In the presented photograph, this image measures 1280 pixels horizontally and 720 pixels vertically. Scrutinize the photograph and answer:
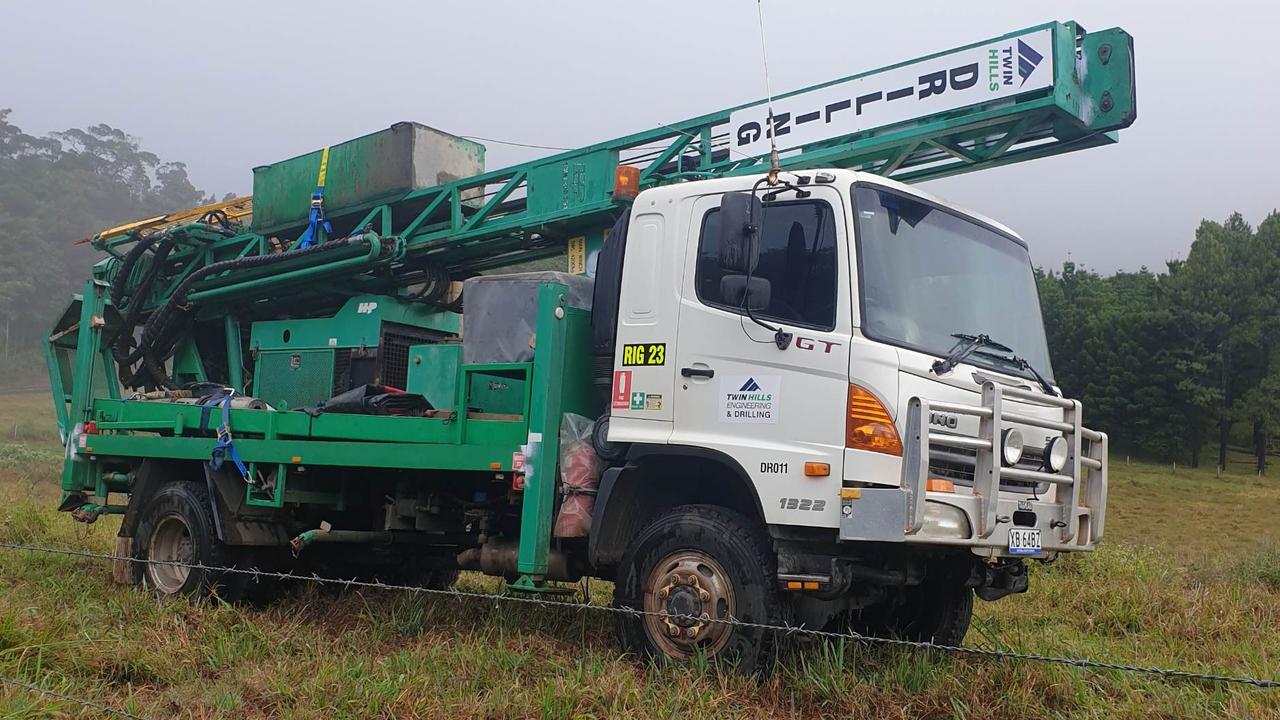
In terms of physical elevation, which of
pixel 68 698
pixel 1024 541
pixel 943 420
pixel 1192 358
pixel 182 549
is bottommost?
pixel 68 698

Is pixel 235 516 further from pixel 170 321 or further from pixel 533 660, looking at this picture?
pixel 533 660

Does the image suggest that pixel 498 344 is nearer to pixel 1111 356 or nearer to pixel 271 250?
pixel 271 250

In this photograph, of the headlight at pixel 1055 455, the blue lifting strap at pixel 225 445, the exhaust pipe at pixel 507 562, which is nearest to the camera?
the headlight at pixel 1055 455

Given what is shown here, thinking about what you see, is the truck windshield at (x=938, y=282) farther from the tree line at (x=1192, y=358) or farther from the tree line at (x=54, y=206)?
the tree line at (x=54, y=206)

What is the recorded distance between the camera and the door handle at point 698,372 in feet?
17.6

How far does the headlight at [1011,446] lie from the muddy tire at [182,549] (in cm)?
498

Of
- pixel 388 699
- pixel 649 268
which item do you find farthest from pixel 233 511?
pixel 649 268

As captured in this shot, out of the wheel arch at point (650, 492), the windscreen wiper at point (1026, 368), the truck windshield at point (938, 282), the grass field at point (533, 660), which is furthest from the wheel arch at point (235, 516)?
the windscreen wiper at point (1026, 368)

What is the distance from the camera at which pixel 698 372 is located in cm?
538

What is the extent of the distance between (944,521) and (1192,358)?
4873 cm

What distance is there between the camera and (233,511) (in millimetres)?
7480

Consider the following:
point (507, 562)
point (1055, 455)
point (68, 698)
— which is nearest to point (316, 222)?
point (507, 562)

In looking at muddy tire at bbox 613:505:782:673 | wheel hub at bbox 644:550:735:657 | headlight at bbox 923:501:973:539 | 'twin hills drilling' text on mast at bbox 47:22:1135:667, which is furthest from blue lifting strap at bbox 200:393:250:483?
headlight at bbox 923:501:973:539

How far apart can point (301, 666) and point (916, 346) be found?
340 centimetres
